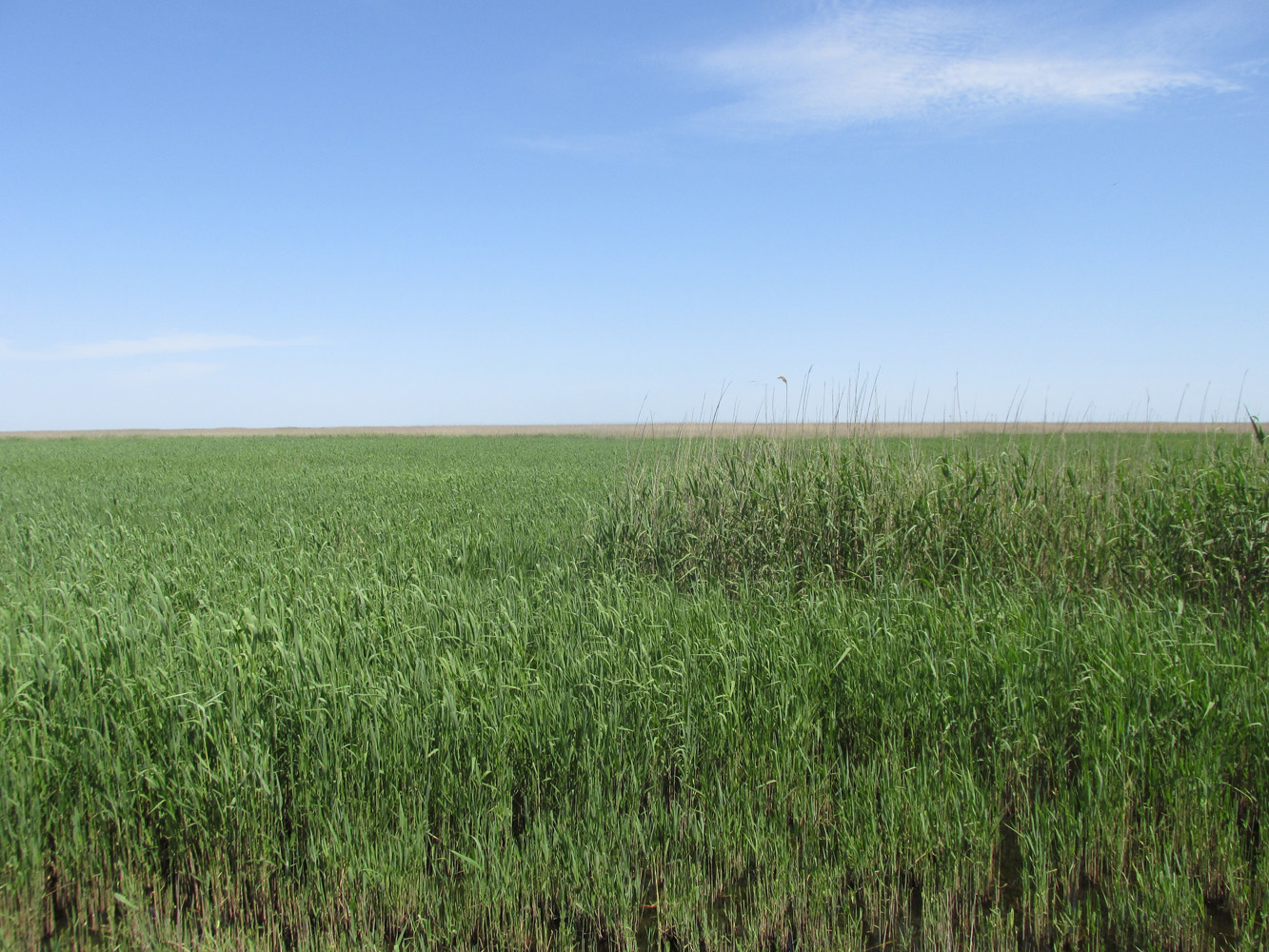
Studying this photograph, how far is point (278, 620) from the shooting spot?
516 cm

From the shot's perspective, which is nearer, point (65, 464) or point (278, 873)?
point (278, 873)

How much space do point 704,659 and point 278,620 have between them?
10.0 feet

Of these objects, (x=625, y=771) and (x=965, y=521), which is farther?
(x=965, y=521)

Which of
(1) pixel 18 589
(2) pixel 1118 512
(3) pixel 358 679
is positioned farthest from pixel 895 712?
(1) pixel 18 589

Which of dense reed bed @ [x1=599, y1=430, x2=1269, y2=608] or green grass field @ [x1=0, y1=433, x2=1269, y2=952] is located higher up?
dense reed bed @ [x1=599, y1=430, x2=1269, y2=608]

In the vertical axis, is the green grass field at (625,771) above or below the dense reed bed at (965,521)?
below

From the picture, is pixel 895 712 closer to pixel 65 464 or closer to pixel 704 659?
pixel 704 659

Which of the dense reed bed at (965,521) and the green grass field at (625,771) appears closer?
the green grass field at (625,771)

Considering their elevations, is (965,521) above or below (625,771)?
above

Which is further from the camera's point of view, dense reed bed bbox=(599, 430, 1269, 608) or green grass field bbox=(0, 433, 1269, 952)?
dense reed bed bbox=(599, 430, 1269, 608)

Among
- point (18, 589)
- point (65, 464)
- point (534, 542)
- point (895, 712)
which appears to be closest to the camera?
point (895, 712)

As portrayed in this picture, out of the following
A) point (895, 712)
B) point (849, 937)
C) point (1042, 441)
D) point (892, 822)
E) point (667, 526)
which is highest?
point (1042, 441)

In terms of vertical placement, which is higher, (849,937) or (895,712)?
(895,712)

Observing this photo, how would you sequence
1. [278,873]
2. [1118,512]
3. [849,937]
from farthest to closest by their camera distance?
[1118,512] < [278,873] < [849,937]
